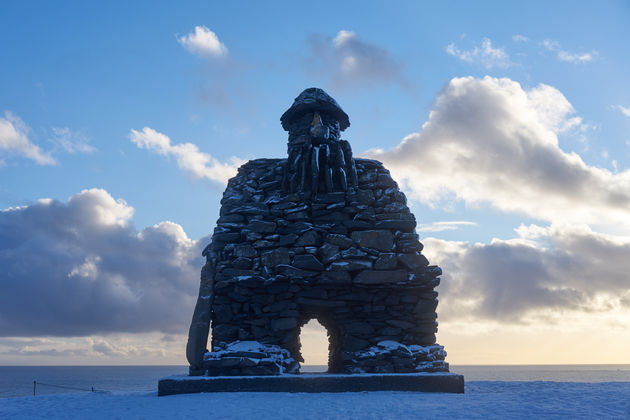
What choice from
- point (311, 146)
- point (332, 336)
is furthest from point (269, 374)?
point (311, 146)

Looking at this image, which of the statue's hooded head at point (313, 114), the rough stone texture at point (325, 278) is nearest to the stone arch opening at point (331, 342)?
the rough stone texture at point (325, 278)

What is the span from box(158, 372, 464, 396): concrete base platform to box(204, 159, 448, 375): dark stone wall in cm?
44

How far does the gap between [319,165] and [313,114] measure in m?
2.02

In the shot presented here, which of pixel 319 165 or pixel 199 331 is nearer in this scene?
pixel 199 331

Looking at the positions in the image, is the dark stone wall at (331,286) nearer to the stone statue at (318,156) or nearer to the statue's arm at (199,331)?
the statue's arm at (199,331)

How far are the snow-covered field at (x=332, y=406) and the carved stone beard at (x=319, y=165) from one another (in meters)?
4.85

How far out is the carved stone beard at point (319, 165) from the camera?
454 inches

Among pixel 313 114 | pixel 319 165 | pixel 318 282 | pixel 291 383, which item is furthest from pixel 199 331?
pixel 313 114

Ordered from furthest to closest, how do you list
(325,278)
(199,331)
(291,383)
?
(199,331) < (325,278) < (291,383)

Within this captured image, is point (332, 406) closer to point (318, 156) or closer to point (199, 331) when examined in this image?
point (199, 331)

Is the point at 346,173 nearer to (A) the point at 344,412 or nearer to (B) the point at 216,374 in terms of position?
(B) the point at 216,374

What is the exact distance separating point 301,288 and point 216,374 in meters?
2.46

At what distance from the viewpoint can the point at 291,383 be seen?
9141 millimetres

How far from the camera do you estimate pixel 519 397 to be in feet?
26.1
